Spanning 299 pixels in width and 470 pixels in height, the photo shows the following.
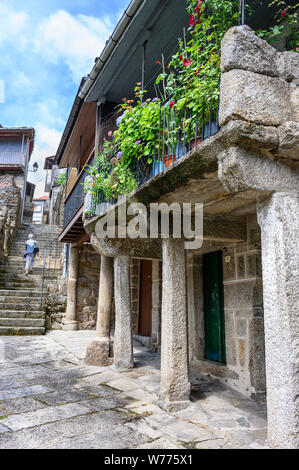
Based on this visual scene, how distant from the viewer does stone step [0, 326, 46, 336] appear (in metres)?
7.93

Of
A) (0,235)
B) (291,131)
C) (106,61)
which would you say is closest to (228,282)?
(291,131)

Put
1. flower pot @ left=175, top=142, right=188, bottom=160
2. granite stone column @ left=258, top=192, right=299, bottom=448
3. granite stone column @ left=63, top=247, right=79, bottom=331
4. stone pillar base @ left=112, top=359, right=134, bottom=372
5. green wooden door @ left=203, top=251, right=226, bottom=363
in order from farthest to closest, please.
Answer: granite stone column @ left=63, top=247, right=79, bottom=331, stone pillar base @ left=112, top=359, right=134, bottom=372, green wooden door @ left=203, top=251, right=226, bottom=363, flower pot @ left=175, top=142, right=188, bottom=160, granite stone column @ left=258, top=192, right=299, bottom=448

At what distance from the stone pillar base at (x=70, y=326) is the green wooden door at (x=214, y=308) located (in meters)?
5.21

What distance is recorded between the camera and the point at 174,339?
3.70m

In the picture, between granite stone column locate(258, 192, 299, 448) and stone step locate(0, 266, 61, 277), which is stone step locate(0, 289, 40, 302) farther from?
granite stone column locate(258, 192, 299, 448)

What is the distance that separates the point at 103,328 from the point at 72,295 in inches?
168

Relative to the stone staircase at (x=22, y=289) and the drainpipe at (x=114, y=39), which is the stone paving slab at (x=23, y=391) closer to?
the stone staircase at (x=22, y=289)

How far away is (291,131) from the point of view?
233 cm

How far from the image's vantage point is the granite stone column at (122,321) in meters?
5.21

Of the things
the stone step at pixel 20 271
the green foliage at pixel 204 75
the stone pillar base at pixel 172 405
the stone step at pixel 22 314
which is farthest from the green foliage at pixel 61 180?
the stone pillar base at pixel 172 405

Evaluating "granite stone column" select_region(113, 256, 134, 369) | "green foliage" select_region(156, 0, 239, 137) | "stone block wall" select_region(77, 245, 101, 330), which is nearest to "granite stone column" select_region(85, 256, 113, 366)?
"granite stone column" select_region(113, 256, 134, 369)

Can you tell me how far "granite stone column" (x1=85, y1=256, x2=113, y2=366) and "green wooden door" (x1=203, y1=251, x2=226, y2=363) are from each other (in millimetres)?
1625

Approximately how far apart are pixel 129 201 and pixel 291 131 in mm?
2025
